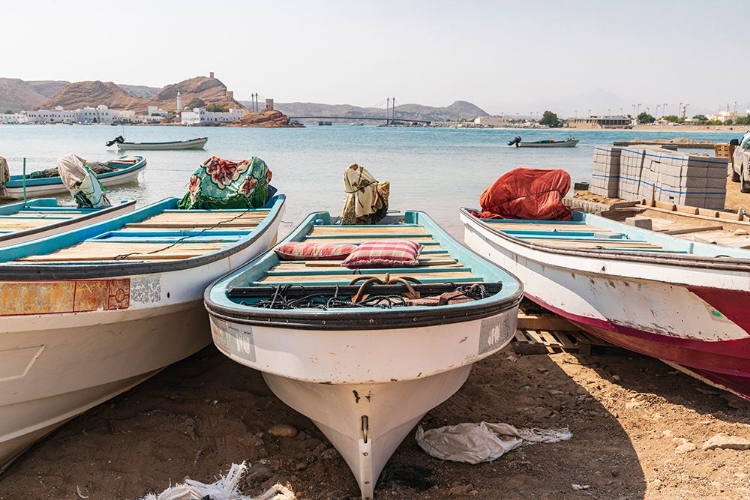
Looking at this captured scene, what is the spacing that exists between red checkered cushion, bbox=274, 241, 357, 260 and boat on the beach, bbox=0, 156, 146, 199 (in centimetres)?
1517

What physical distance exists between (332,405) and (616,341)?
11.3ft

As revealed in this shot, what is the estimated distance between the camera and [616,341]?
6770 mm

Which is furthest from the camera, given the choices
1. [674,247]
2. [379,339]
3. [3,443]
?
[674,247]

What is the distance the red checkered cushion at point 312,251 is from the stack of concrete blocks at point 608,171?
11.9m

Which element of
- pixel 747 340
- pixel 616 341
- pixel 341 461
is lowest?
pixel 341 461

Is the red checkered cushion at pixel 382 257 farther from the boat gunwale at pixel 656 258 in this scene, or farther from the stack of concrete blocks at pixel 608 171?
the stack of concrete blocks at pixel 608 171

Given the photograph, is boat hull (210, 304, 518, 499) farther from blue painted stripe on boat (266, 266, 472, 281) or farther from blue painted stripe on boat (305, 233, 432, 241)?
blue painted stripe on boat (305, 233, 432, 241)

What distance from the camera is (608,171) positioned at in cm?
1689

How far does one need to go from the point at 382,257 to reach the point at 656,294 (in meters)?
2.55

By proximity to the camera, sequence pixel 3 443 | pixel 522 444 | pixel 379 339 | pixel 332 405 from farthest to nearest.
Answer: pixel 522 444 < pixel 3 443 < pixel 332 405 < pixel 379 339

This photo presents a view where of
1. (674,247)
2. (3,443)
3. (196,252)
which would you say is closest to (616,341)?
(674,247)

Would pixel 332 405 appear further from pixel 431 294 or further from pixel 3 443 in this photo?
pixel 3 443

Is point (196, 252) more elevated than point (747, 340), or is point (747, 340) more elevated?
point (196, 252)

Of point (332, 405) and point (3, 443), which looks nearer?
point (332, 405)
